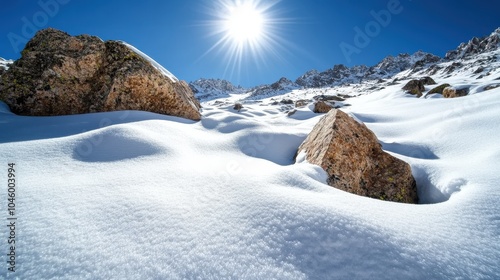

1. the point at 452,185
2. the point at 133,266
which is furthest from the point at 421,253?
the point at 452,185

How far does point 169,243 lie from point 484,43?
112 metres

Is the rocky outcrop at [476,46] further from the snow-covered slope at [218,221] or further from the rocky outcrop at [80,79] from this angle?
the rocky outcrop at [80,79]

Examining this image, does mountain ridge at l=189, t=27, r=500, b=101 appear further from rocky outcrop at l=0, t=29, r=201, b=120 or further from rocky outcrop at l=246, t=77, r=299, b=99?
rocky outcrop at l=0, t=29, r=201, b=120

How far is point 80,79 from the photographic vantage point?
19.8 feet

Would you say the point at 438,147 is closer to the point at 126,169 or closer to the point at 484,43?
the point at 126,169

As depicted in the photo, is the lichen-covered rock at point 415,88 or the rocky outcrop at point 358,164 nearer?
the rocky outcrop at point 358,164

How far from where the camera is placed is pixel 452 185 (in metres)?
2.74

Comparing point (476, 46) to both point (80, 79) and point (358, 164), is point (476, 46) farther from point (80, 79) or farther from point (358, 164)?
point (80, 79)

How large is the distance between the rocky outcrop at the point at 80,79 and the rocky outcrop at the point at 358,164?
17.3ft

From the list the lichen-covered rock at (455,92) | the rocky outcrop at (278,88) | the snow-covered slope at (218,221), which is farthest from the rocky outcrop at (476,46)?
the snow-covered slope at (218,221)

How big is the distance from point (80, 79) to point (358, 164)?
7587mm

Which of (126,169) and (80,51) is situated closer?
(126,169)

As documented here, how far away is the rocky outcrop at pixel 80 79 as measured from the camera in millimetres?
5293

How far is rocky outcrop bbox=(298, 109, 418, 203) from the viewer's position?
351 centimetres
